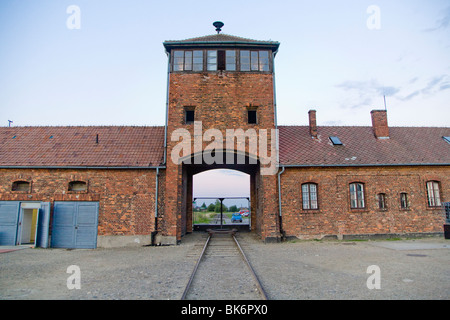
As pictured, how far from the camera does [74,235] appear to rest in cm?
1380

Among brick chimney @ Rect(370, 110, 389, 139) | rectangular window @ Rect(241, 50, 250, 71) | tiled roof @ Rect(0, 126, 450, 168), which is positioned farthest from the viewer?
brick chimney @ Rect(370, 110, 389, 139)

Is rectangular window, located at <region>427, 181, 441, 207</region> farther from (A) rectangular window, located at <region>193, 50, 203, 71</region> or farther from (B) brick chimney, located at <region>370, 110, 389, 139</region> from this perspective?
(A) rectangular window, located at <region>193, 50, 203, 71</region>

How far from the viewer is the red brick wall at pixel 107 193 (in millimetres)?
13797

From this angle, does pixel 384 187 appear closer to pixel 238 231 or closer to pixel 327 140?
pixel 327 140

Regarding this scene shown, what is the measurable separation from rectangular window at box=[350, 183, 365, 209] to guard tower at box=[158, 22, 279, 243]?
4407mm

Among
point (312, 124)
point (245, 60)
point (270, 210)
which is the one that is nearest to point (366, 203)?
point (270, 210)

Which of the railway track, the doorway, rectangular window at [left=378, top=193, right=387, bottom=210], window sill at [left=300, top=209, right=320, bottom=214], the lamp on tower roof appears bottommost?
the railway track

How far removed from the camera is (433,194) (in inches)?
615

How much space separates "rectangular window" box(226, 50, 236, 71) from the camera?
15.2 m

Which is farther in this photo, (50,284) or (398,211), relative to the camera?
(398,211)

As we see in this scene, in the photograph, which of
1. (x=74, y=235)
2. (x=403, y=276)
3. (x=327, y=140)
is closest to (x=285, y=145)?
(x=327, y=140)

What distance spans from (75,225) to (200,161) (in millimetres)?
7340

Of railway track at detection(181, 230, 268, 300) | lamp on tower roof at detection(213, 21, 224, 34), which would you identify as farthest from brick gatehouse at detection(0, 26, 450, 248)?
railway track at detection(181, 230, 268, 300)

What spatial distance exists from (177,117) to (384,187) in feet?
39.6
